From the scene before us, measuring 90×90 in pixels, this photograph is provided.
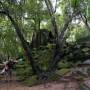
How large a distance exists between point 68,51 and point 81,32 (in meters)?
10.5

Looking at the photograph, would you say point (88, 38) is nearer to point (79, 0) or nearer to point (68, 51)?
point (68, 51)

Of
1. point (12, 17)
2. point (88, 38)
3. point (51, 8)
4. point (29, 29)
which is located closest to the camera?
point (12, 17)

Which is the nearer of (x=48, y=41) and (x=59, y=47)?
(x=59, y=47)

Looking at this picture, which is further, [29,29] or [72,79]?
[29,29]

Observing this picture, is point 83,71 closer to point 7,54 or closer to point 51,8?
point 51,8

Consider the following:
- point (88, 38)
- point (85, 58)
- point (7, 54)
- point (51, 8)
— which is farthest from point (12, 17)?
point (7, 54)

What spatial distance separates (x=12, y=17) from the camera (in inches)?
488

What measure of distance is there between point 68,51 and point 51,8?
3.48 meters

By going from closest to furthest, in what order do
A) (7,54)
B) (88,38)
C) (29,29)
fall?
(88,38)
(29,29)
(7,54)

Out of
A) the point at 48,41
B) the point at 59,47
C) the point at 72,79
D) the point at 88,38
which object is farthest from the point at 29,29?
the point at 72,79

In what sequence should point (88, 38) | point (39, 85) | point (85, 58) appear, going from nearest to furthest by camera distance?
point (39, 85), point (85, 58), point (88, 38)

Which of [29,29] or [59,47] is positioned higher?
[29,29]

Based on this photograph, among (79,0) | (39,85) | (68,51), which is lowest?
(39,85)

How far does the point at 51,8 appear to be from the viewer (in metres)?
14.4
